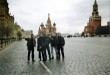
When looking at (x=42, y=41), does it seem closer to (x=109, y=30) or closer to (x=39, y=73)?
(x=39, y=73)

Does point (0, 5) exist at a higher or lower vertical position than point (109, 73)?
higher

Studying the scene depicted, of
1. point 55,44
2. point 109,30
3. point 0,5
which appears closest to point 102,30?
point 109,30

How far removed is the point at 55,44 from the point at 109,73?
8.46 meters

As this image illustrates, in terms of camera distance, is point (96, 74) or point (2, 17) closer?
point (96, 74)

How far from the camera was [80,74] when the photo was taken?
11.7 metres

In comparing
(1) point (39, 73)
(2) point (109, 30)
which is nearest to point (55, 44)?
(1) point (39, 73)

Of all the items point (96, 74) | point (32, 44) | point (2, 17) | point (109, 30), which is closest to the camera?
point (96, 74)

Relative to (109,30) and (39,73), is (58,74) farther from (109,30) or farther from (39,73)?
(109,30)

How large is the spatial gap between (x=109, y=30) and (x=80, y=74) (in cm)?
17818

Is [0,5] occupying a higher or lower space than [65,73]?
higher

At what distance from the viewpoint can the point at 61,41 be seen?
64.4 ft

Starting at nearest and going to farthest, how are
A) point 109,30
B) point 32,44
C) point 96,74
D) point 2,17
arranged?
1. point 96,74
2. point 32,44
3. point 2,17
4. point 109,30

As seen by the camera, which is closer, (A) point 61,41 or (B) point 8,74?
(B) point 8,74

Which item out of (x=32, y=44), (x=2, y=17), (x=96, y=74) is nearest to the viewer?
(x=96, y=74)
